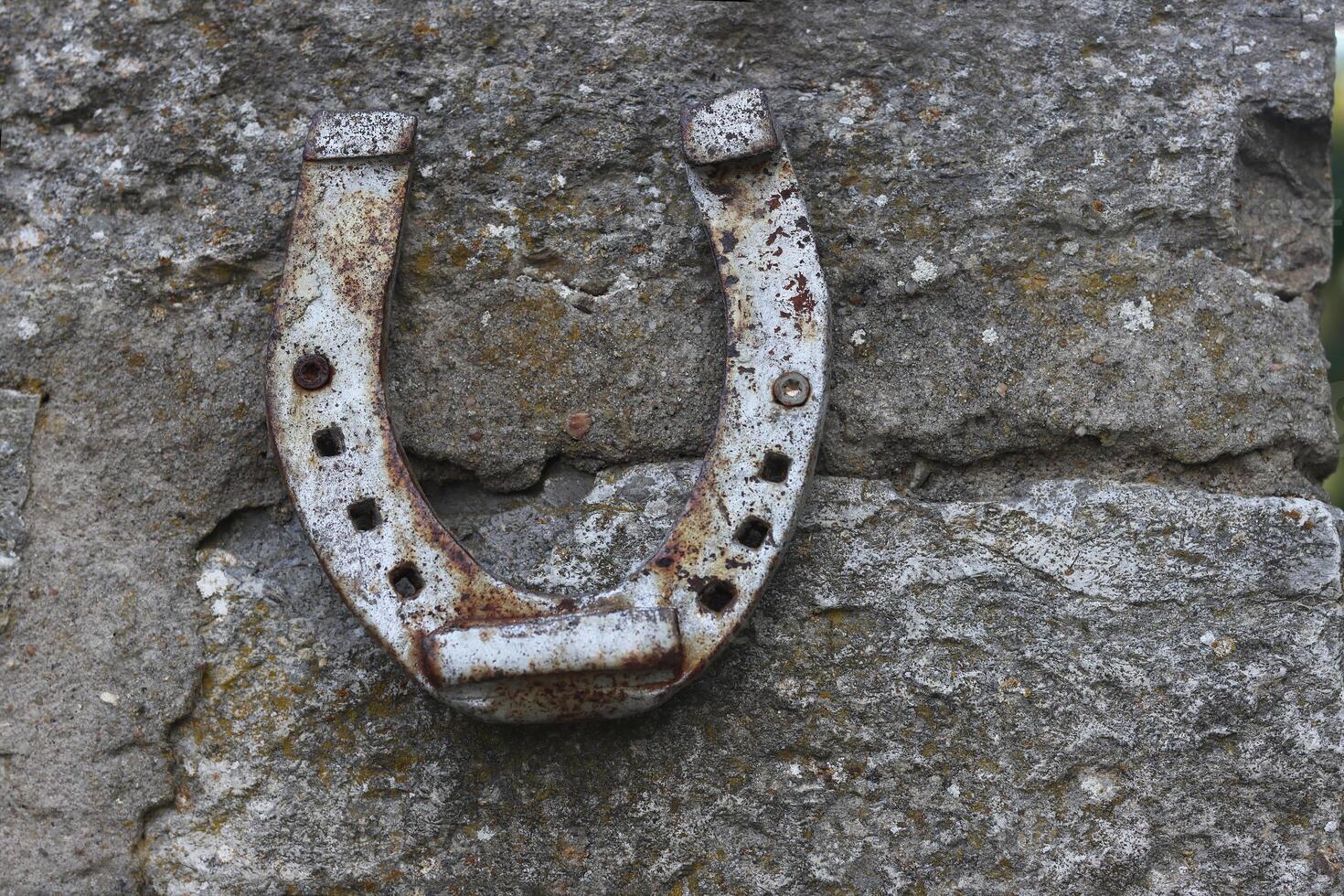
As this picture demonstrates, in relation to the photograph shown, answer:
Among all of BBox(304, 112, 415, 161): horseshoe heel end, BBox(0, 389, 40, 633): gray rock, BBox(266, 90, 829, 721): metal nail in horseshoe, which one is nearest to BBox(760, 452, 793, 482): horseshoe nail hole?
BBox(266, 90, 829, 721): metal nail in horseshoe

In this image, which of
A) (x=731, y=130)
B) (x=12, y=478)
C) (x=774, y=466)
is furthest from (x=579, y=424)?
(x=12, y=478)

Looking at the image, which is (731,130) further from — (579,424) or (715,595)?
(715,595)

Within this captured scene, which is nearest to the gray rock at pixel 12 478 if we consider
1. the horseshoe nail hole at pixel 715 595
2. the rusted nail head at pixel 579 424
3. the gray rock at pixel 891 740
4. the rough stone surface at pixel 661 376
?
the rough stone surface at pixel 661 376

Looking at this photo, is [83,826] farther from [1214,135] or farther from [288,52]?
[1214,135]

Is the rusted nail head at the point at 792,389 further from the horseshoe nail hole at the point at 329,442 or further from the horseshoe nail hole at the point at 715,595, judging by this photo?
the horseshoe nail hole at the point at 329,442

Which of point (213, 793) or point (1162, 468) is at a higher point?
point (1162, 468)

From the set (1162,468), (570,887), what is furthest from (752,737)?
(1162,468)

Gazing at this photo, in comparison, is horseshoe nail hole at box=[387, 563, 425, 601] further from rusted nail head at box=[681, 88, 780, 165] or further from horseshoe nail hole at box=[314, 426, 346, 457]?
rusted nail head at box=[681, 88, 780, 165]

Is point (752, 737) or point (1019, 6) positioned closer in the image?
point (752, 737)
